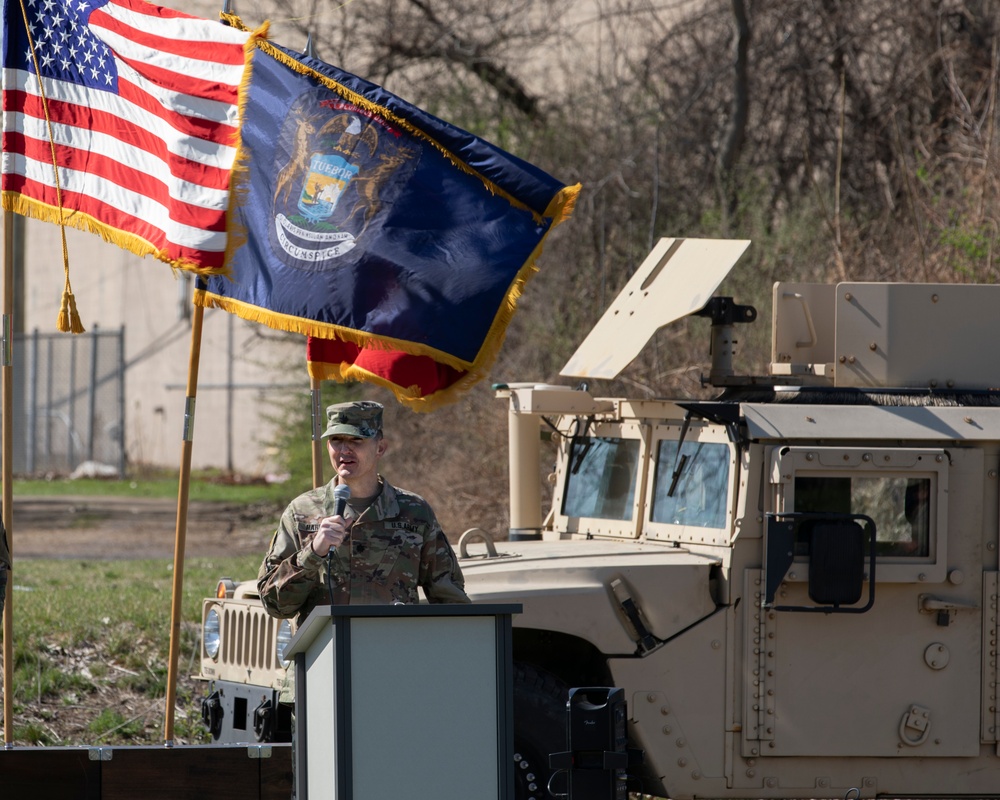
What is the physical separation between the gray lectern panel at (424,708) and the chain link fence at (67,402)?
62.7ft

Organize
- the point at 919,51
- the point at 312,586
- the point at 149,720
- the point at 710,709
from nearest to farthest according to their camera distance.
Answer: the point at 312,586, the point at 710,709, the point at 149,720, the point at 919,51

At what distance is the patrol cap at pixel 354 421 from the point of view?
4434 millimetres

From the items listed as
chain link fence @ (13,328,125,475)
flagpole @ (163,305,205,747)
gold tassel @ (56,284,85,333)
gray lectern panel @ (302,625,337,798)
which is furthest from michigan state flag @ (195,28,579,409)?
chain link fence @ (13,328,125,475)

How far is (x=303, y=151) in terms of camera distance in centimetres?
611

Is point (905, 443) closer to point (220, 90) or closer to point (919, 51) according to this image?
point (220, 90)

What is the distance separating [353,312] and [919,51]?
10.4m

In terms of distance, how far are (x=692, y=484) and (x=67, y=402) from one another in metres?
19.0

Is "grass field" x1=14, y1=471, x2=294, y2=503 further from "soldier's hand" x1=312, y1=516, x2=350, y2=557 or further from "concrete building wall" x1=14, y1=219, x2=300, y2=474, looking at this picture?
"soldier's hand" x1=312, y1=516, x2=350, y2=557

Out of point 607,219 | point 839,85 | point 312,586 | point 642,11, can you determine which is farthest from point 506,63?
point 312,586

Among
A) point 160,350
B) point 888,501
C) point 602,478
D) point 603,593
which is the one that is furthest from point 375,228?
point 160,350

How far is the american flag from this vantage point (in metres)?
6.11

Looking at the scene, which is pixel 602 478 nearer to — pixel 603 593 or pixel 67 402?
pixel 603 593

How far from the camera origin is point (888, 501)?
5.63 meters

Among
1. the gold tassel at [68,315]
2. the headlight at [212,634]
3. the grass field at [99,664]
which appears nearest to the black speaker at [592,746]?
the headlight at [212,634]
